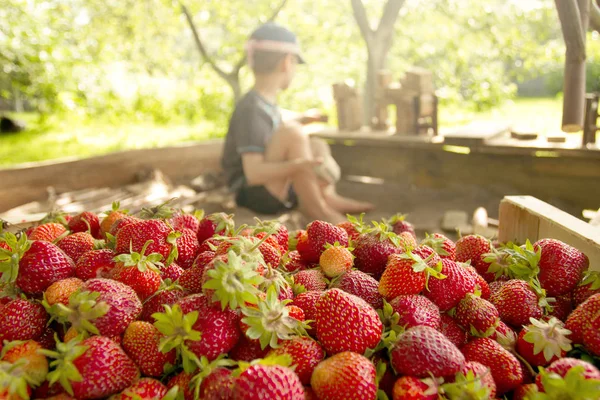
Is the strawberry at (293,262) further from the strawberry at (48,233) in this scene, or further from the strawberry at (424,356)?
the strawberry at (48,233)

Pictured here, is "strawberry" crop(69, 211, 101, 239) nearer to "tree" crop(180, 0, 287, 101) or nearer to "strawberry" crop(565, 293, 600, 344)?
"strawberry" crop(565, 293, 600, 344)

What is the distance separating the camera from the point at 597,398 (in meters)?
0.77

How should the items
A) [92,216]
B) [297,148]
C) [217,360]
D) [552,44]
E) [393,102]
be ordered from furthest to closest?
[552,44] < [393,102] < [297,148] < [92,216] < [217,360]

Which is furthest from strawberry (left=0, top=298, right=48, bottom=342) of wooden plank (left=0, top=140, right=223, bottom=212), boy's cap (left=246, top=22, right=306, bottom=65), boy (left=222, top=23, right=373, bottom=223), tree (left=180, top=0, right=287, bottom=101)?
tree (left=180, top=0, right=287, bottom=101)

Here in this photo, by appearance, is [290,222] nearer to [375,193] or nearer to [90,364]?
[375,193]

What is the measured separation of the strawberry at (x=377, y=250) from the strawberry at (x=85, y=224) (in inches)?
30.1

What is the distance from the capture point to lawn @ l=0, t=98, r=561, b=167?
642 centimetres

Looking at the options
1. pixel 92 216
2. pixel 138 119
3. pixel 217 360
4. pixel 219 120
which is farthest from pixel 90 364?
pixel 138 119

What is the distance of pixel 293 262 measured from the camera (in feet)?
4.36

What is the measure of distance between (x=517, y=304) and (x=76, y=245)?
3.32ft

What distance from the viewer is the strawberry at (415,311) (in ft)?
3.25

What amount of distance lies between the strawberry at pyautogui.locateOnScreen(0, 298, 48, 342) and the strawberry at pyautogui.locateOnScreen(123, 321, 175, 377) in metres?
0.19

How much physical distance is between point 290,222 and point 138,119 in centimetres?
591

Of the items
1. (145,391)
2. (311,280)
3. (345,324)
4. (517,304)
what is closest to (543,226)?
(517,304)
